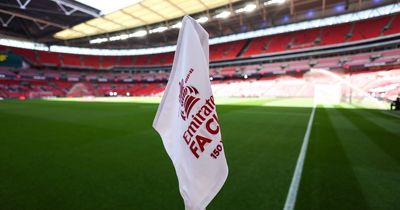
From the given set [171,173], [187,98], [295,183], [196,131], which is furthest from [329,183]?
[187,98]

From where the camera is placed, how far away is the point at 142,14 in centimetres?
3042

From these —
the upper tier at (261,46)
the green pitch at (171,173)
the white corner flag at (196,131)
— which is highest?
the upper tier at (261,46)

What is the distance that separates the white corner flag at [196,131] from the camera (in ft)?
4.72

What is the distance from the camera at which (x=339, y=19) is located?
38406 millimetres

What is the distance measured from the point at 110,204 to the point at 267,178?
250 centimetres

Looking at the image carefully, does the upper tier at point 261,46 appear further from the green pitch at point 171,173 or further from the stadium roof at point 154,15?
the green pitch at point 171,173

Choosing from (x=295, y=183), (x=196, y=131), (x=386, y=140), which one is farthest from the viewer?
(x=386, y=140)

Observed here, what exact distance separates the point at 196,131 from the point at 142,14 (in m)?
33.2

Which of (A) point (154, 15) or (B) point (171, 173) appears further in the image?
(A) point (154, 15)

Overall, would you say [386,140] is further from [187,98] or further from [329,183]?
[187,98]

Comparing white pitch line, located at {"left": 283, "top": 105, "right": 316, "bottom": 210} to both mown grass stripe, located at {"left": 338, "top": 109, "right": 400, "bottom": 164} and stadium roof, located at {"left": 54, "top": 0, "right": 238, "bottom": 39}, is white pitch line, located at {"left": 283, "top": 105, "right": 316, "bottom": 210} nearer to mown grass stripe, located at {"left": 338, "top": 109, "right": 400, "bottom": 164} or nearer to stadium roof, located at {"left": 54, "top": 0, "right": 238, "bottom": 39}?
mown grass stripe, located at {"left": 338, "top": 109, "right": 400, "bottom": 164}

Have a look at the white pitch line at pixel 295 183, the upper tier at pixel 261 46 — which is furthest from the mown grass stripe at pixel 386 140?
the upper tier at pixel 261 46

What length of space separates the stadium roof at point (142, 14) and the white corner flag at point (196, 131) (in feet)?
93.1

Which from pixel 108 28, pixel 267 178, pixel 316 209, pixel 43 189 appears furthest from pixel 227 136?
pixel 108 28
